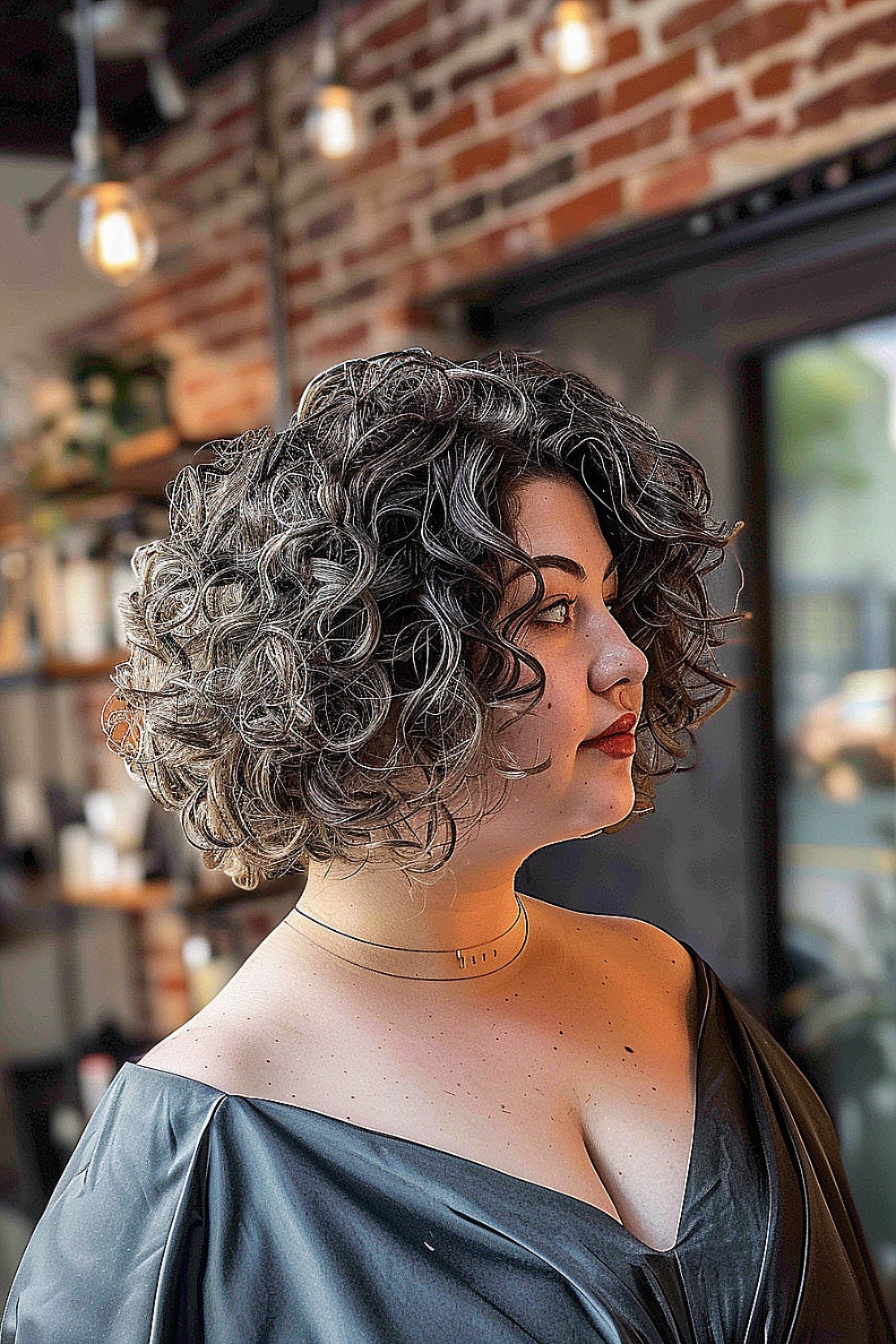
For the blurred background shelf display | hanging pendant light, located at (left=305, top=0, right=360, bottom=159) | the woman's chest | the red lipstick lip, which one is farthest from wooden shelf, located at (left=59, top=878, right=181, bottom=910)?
the red lipstick lip

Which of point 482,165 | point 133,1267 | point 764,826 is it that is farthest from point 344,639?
point 482,165

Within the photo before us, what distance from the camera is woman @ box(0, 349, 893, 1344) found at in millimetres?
737

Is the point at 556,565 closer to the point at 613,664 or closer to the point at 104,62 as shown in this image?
the point at 613,664

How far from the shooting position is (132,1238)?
Answer: 0.74 meters

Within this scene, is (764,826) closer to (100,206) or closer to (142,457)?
(100,206)

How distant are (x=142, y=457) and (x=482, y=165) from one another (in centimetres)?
107

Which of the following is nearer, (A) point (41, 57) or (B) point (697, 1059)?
(B) point (697, 1059)

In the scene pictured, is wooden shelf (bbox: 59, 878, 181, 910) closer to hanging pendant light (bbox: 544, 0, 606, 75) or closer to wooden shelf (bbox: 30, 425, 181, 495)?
wooden shelf (bbox: 30, 425, 181, 495)

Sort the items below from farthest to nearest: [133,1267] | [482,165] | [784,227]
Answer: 1. [482,165]
2. [784,227]
3. [133,1267]

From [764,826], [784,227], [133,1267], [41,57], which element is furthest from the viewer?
[41,57]

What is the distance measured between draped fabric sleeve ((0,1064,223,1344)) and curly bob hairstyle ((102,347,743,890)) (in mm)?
178

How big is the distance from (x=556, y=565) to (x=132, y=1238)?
47cm

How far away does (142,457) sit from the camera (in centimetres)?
304

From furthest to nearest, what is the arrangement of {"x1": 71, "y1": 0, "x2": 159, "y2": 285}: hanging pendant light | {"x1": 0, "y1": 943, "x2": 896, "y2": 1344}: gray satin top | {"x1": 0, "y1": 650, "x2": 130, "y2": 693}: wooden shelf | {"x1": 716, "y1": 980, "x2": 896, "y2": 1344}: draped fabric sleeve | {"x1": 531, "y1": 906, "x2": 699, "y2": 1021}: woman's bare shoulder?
{"x1": 0, "y1": 650, "x2": 130, "y2": 693}: wooden shelf
{"x1": 71, "y1": 0, "x2": 159, "y2": 285}: hanging pendant light
{"x1": 531, "y1": 906, "x2": 699, "y2": 1021}: woman's bare shoulder
{"x1": 716, "y1": 980, "x2": 896, "y2": 1344}: draped fabric sleeve
{"x1": 0, "y1": 943, "x2": 896, "y2": 1344}: gray satin top
